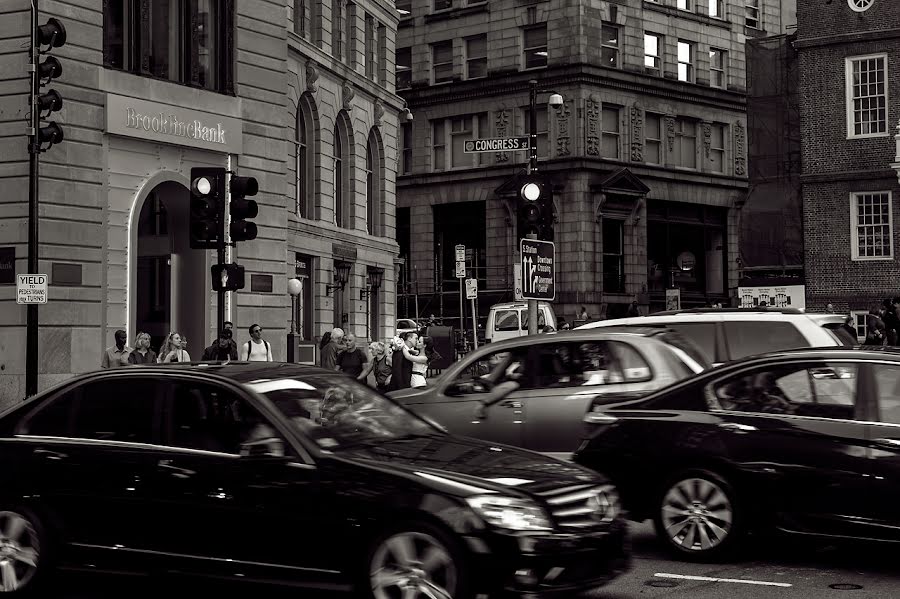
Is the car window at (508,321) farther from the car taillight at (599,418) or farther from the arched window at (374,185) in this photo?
the car taillight at (599,418)

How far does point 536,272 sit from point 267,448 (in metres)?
12.0

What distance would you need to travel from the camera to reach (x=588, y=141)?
52.9 meters

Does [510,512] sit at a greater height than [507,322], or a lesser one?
lesser

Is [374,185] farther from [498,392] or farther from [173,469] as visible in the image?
[173,469]

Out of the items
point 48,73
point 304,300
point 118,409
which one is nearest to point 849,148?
point 304,300

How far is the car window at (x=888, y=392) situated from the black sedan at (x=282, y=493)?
2.26 meters

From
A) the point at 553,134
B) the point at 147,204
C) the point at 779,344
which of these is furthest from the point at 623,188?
the point at 779,344

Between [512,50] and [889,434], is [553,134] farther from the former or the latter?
[889,434]

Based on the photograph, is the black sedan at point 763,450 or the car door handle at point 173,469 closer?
the car door handle at point 173,469

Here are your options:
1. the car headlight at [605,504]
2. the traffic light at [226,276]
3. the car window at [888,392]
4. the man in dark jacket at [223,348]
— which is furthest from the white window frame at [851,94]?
the car headlight at [605,504]

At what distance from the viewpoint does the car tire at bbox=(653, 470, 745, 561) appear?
8.72 metres

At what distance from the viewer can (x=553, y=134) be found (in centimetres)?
5341

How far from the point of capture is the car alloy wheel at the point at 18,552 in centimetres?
769

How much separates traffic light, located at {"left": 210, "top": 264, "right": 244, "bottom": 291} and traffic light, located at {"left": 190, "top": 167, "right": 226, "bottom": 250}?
1.41ft
